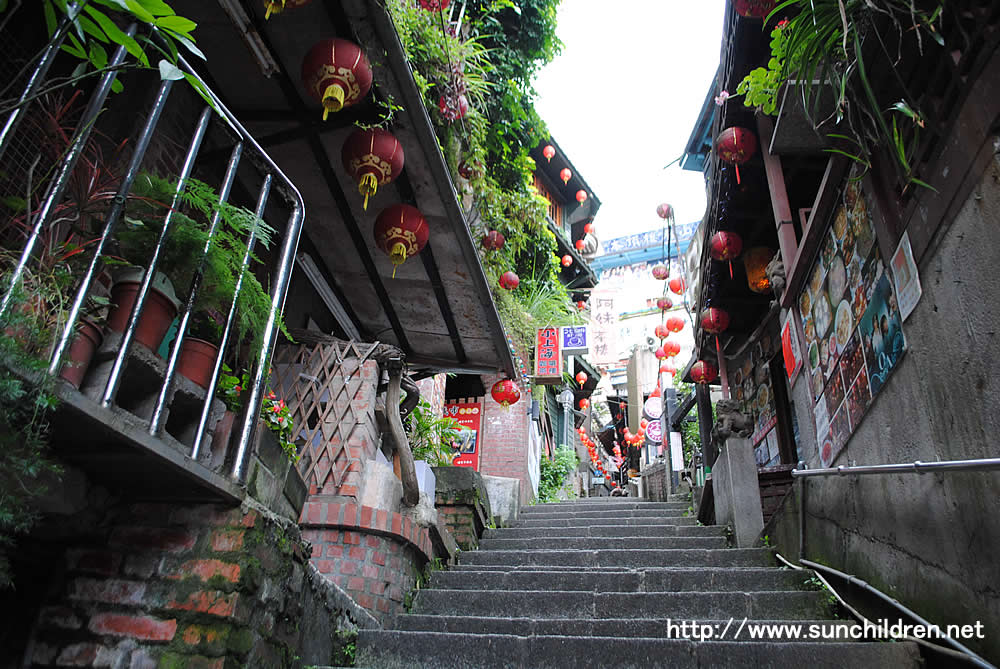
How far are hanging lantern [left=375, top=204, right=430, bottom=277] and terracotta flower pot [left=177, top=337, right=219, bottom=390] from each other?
246cm

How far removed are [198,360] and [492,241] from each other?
25.1 ft

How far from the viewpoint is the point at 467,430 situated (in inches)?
509

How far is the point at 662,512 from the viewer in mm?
8789

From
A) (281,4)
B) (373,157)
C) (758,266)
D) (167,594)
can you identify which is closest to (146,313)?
(167,594)

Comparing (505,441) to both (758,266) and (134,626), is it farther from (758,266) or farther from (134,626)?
(134,626)

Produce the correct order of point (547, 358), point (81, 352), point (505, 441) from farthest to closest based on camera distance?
point (547, 358)
point (505, 441)
point (81, 352)

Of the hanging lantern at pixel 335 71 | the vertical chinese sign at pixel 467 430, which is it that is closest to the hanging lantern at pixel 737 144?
the hanging lantern at pixel 335 71

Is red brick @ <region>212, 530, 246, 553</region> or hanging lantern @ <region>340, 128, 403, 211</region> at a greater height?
hanging lantern @ <region>340, 128, 403, 211</region>

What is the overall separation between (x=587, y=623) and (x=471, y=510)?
259 cm

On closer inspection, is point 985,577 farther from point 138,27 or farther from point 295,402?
point 295,402

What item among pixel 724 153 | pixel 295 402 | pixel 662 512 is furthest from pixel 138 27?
pixel 662 512

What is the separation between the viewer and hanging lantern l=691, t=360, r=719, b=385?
10.1 metres

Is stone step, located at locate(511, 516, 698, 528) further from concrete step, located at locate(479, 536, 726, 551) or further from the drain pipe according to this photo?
the drain pipe

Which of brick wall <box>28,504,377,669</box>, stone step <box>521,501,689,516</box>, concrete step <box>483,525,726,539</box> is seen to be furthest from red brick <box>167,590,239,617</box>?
stone step <box>521,501,689,516</box>
